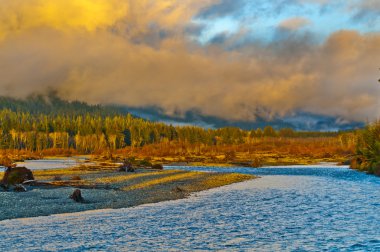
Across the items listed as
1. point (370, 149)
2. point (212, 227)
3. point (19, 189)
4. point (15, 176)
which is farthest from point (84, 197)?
point (370, 149)

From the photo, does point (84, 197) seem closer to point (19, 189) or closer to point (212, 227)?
point (19, 189)

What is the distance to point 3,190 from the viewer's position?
39344mm

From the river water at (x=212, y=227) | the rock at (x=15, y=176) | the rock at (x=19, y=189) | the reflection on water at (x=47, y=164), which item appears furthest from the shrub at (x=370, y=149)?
the reflection on water at (x=47, y=164)

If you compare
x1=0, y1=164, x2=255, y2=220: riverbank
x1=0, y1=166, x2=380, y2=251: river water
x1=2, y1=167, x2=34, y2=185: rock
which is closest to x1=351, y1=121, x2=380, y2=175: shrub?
x1=0, y1=164, x2=255, y2=220: riverbank

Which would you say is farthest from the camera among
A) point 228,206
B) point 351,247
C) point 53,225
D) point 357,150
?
point 357,150

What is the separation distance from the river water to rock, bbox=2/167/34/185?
1808cm

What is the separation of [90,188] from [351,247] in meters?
29.3

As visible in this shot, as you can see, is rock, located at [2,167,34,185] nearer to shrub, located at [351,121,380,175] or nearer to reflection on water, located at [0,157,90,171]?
reflection on water, located at [0,157,90,171]

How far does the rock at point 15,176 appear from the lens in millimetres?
42194

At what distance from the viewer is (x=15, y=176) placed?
4269cm

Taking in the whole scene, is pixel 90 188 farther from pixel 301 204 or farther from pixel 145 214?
pixel 301 204

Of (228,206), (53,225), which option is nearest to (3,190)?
(53,225)

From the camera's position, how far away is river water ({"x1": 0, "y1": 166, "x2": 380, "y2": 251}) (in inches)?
736

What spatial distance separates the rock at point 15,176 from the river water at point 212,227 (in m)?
18.1
